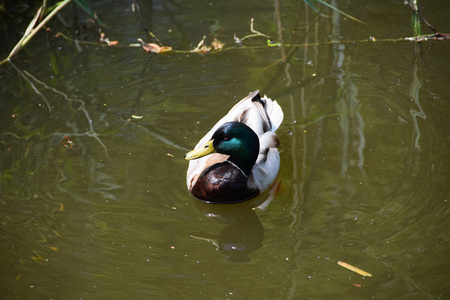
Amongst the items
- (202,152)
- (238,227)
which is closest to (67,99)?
(202,152)

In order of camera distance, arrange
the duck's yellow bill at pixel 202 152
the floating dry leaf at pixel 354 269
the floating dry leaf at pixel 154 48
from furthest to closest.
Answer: the floating dry leaf at pixel 154 48 → the duck's yellow bill at pixel 202 152 → the floating dry leaf at pixel 354 269

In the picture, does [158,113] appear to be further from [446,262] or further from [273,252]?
[446,262]

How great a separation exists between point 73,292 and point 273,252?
1384mm

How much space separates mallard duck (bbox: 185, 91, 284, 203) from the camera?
186 inches

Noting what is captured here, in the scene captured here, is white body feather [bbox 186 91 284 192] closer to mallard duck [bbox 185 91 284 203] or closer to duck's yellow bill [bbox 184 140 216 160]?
mallard duck [bbox 185 91 284 203]

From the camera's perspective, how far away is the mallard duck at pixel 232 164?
4.72 m

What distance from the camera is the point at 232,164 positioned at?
491 centimetres

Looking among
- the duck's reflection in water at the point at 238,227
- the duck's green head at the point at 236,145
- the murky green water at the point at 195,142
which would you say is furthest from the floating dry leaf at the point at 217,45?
the duck's reflection in water at the point at 238,227

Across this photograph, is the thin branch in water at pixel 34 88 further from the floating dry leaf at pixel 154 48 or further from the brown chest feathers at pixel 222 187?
the brown chest feathers at pixel 222 187

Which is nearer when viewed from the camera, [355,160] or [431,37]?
[355,160]

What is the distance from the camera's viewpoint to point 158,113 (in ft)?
19.6

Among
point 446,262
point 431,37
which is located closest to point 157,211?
point 446,262

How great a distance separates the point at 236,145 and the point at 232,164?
0.73 feet

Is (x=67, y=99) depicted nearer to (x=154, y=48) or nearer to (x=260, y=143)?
(x=154, y=48)
